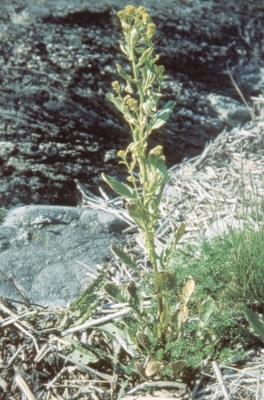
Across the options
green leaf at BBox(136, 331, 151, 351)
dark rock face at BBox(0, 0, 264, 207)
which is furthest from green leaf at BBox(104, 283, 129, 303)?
dark rock face at BBox(0, 0, 264, 207)

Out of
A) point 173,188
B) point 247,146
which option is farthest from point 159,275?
point 247,146

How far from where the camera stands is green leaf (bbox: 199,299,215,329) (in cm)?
185

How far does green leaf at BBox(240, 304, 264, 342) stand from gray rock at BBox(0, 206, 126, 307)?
2.93ft

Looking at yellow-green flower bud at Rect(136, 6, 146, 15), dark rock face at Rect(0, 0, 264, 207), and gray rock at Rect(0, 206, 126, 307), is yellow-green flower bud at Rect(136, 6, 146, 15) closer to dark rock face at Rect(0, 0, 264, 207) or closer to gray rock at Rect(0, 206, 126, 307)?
gray rock at Rect(0, 206, 126, 307)

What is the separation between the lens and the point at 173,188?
309 cm

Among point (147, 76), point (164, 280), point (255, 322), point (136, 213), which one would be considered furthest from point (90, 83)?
point (255, 322)

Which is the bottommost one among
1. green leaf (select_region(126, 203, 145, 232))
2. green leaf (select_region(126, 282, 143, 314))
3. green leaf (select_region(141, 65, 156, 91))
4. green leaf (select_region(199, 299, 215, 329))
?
green leaf (select_region(199, 299, 215, 329))

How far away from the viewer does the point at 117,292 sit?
6.21 ft

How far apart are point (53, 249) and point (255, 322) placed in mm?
1209

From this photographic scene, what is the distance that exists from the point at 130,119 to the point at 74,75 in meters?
1.78

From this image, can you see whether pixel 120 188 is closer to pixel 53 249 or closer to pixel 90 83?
pixel 53 249

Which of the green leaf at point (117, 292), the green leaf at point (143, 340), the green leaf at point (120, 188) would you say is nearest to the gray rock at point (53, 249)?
the green leaf at point (117, 292)

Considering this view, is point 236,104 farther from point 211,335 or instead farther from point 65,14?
point 211,335

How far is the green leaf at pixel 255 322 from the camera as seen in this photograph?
1849mm
